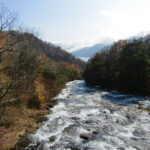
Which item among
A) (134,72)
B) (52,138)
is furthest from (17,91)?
(134,72)

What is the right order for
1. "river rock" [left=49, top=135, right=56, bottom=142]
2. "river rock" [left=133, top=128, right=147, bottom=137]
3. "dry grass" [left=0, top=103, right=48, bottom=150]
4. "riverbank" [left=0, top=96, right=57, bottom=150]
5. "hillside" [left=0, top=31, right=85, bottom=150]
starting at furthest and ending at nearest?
"river rock" [left=133, top=128, right=147, bottom=137] < "hillside" [left=0, top=31, right=85, bottom=150] < "river rock" [left=49, top=135, right=56, bottom=142] < "dry grass" [left=0, top=103, right=48, bottom=150] < "riverbank" [left=0, top=96, right=57, bottom=150]

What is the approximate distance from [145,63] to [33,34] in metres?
17.3

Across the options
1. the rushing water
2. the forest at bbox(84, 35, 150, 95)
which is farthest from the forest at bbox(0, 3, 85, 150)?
the forest at bbox(84, 35, 150, 95)

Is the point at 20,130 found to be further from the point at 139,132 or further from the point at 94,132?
the point at 139,132

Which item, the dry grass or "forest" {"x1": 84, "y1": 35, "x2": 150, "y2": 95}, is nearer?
the dry grass

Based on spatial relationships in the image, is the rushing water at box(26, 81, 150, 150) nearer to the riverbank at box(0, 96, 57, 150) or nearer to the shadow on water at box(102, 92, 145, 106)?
the riverbank at box(0, 96, 57, 150)

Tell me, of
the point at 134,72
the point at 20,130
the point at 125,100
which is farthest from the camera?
the point at 134,72

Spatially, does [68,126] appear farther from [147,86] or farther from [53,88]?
[147,86]

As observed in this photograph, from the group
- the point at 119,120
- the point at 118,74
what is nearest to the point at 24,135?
the point at 119,120

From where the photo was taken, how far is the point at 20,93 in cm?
1195

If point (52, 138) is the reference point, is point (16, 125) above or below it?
above

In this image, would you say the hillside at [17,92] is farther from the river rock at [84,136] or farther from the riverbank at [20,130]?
the river rock at [84,136]

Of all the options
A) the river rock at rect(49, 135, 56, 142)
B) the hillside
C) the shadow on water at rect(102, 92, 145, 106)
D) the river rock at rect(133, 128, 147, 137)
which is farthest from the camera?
the shadow on water at rect(102, 92, 145, 106)

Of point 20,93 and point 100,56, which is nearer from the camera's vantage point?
point 20,93
